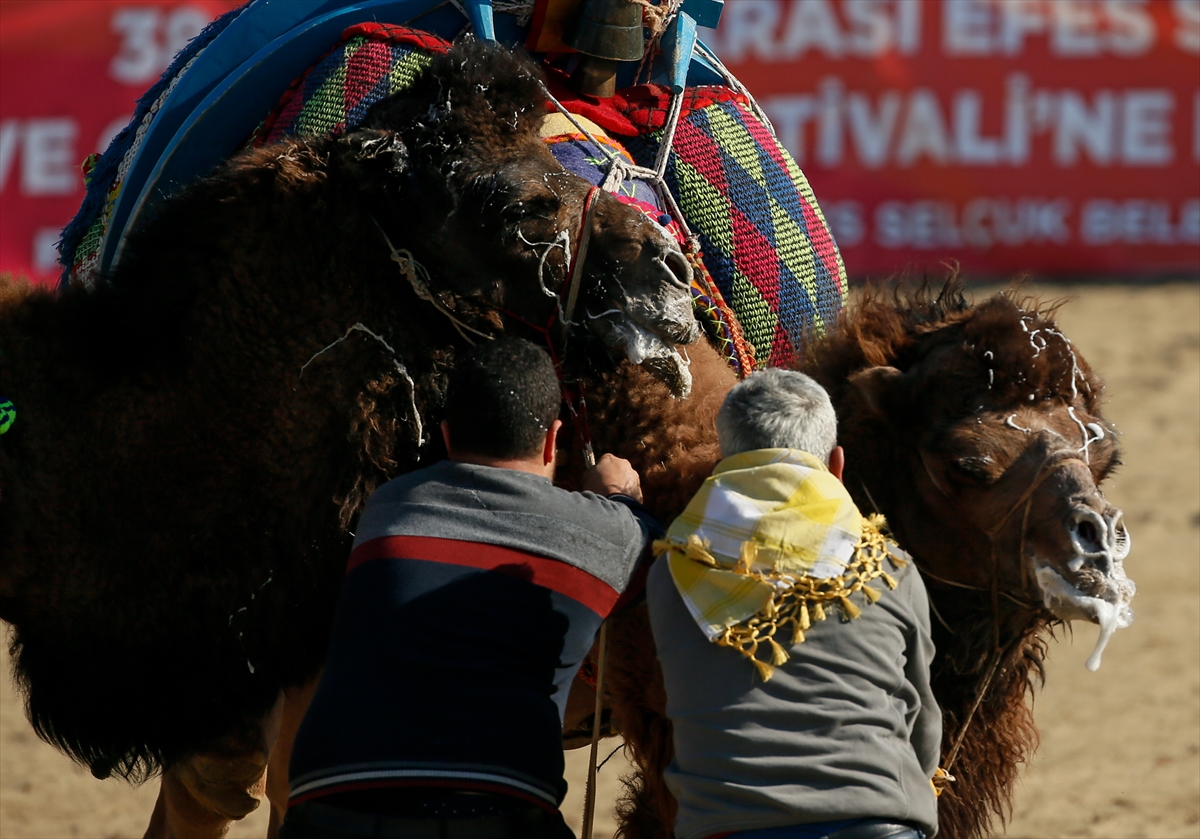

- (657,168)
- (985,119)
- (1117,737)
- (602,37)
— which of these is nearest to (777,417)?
(657,168)

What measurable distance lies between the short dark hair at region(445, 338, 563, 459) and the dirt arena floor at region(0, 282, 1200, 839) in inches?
112

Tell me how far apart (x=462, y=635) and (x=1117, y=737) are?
157 inches

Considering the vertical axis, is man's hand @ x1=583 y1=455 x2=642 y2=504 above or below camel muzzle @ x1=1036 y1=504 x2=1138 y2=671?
above

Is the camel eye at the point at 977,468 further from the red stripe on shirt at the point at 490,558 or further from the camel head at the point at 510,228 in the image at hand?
the red stripe on shirt at the point at 490,558

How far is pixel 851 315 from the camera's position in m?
3.09

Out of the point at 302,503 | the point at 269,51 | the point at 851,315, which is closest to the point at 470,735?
the point at 302,503

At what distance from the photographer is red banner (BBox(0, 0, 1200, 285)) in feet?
31.7

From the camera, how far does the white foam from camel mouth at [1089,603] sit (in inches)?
95.6

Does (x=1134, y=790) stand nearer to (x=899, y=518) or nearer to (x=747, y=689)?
(x=899, y=518)

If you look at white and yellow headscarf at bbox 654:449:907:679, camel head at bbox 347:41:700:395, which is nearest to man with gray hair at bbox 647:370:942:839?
white and yellow headscarf at bbox 654:449:907:679

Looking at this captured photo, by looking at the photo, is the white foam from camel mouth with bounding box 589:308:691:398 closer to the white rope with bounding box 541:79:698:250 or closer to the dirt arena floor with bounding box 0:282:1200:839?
the white rope with bounding box 541:79:698:250

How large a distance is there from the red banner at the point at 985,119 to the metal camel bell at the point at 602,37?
638 cm

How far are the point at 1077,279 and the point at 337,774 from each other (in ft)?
28.8

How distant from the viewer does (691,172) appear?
11.9ft
